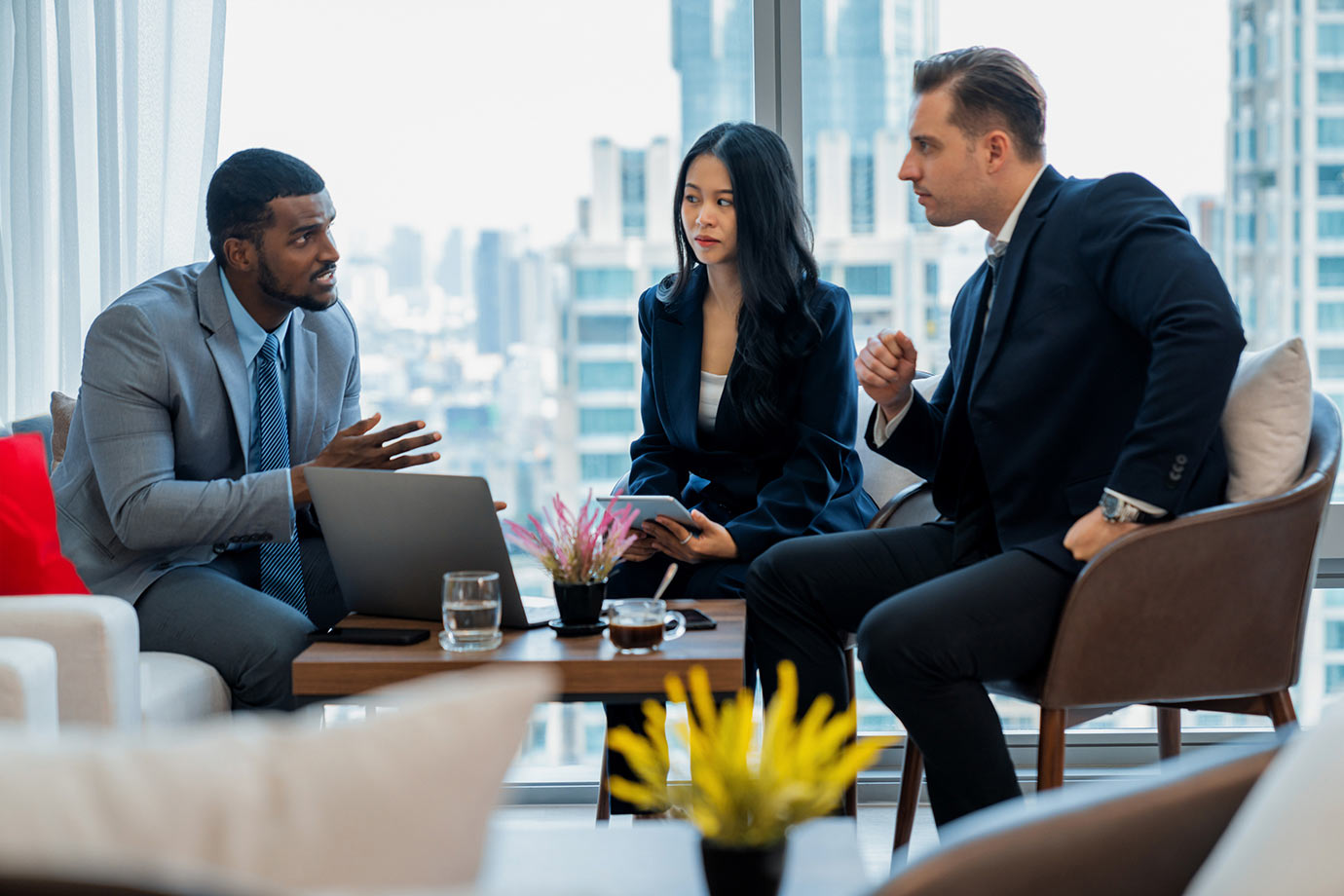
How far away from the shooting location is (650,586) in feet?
8.54

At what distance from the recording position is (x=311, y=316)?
108 inches

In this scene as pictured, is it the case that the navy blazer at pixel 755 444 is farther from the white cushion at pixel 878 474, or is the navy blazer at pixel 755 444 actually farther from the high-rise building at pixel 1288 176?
the high-rise building at pixel 1288 176

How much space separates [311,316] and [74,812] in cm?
221

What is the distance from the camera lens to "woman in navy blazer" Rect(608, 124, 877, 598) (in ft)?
8.47

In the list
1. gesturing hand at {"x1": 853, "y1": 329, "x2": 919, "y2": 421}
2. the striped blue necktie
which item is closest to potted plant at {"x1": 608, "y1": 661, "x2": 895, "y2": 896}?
gesturing hand at {"x1": 853, "y1": 329, "x2": 919, "y2": 421}

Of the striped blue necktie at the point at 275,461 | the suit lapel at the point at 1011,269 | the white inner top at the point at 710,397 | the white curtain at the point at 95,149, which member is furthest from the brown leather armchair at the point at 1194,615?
the white curtain at the point at 95,149

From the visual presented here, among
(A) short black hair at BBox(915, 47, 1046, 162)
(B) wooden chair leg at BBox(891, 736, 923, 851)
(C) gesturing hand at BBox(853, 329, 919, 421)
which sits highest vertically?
(A) short black hair at BBox(915, 47, 1046, 162)

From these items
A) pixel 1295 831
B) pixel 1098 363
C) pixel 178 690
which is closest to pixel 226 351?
pixel 178 690

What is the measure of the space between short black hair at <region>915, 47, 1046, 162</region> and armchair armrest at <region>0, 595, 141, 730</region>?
5.53 feet

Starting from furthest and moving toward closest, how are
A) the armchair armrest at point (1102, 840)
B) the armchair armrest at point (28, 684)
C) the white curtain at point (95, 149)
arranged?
the white curtain at point (95, 149) < the armchair armrest at point (28, 684) < the armchair armrest at point (1102, 840)

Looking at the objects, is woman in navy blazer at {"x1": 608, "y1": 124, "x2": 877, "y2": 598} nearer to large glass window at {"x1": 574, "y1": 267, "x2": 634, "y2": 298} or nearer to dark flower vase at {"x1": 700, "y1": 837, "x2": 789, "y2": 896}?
large glass window at {"x1": 574, "y1": 267, "x2": 634, "y2": 298}

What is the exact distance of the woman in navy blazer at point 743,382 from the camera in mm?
2572

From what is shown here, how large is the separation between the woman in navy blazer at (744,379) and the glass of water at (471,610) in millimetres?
698

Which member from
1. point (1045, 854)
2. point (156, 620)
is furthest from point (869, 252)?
point (1045, 854)
